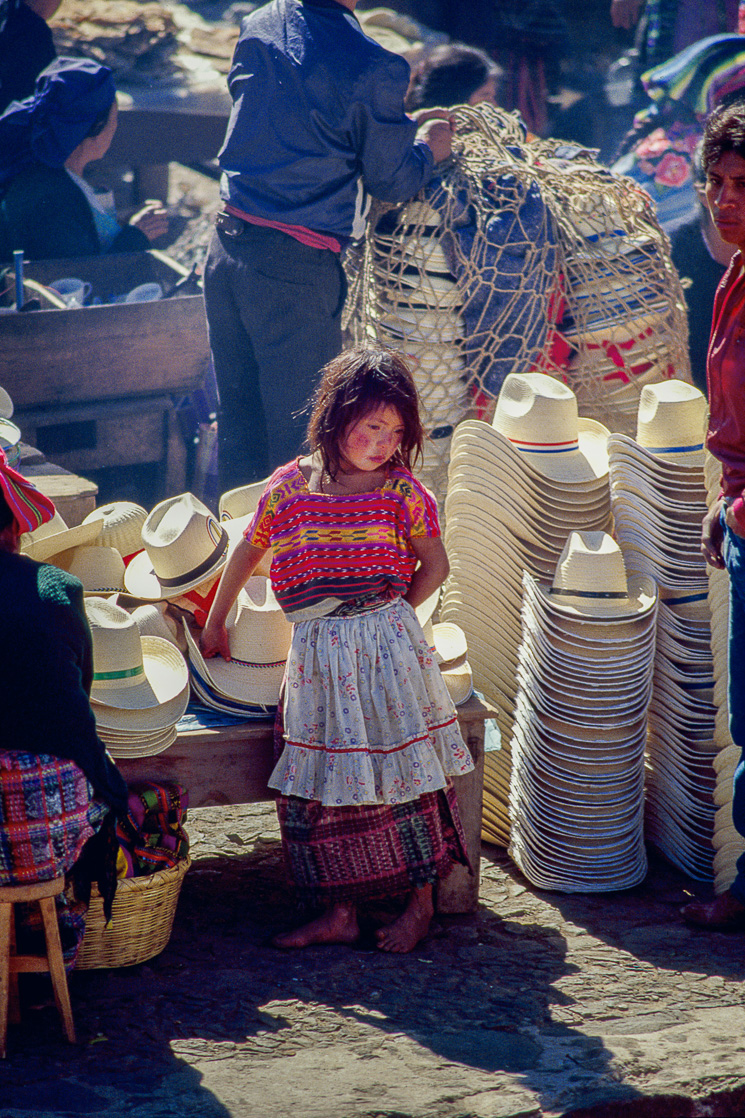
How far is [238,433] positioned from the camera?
4258mm

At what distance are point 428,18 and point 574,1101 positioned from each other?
10.5 metres

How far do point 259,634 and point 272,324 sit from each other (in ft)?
4.51

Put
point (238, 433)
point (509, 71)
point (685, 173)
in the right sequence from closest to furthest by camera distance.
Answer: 1. point (238, 433)
2. point (685, 173)
3. point (509, 71)

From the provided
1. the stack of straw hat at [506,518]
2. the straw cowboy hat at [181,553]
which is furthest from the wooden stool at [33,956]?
the stack of straw hat at [506,518]

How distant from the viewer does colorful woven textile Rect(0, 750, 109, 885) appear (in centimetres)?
226

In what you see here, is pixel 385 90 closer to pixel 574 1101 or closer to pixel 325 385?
pixel 325 385

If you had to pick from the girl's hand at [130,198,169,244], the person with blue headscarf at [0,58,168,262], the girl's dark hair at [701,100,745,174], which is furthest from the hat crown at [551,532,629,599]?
the girl's hand at [130,198,169,244]

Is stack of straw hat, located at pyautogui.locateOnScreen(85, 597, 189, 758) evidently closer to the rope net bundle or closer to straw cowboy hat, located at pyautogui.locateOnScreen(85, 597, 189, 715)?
straw cowboy hat, located at pyautogui.locateOnScreen(85, 597, 189, 715)

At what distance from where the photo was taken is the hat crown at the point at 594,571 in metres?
3.12

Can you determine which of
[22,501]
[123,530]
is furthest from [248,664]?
[22,501]

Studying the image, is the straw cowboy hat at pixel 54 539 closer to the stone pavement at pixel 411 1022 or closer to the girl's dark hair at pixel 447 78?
the stone pavement at pixel 411 1022

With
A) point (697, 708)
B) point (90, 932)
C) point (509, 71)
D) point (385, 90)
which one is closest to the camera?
point (90, 932)

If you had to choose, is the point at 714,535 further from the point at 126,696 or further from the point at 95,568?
the point at 95,568

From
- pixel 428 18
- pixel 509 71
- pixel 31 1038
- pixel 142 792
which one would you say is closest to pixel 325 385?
pixel 142 792
